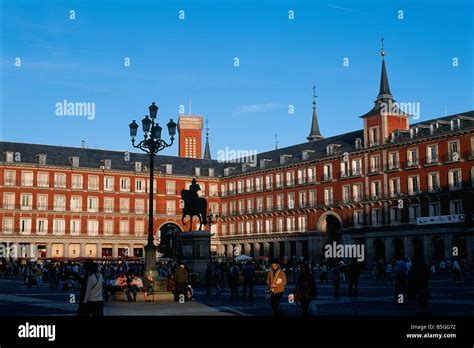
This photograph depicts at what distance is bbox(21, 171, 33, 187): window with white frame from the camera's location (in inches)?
2982

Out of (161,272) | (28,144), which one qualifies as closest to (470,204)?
(161,272)

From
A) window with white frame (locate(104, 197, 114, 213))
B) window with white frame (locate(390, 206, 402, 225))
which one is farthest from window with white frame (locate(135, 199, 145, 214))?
window with white frame (locate(390, 206, 402, 225))

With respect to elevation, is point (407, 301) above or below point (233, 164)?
below

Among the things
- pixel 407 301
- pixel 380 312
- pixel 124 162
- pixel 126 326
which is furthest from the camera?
pixel 124 162

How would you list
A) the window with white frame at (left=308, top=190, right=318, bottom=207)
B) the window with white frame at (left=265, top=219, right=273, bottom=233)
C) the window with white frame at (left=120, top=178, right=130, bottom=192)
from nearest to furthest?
the window with white frame at (left=308, top=190, right=318, bottom=207)
the window with white frame at (left=265, top=219, right=273, bottom=233)
the window with white frame at (left=120, top=178, right=130, bottom=192)

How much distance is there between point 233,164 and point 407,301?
7387cm

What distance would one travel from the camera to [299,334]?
35.8 feet

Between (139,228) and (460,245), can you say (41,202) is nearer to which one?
(139,228)

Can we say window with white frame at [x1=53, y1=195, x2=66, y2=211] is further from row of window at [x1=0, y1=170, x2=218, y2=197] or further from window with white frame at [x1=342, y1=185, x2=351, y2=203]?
window with white frame at [x1=342, y1=185, x2=351, y2=203]

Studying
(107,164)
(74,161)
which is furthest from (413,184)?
(74,161)

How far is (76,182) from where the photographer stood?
261 feet

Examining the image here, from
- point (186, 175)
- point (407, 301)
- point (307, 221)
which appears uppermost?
point (186, 175)

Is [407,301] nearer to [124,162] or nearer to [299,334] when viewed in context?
[299,334]

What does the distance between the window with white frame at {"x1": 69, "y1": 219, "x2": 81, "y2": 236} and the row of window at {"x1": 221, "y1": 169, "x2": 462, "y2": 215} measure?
70.1 ft
